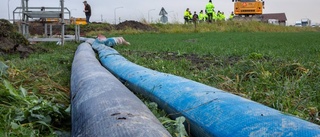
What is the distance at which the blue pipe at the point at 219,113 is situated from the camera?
1288 millimetres

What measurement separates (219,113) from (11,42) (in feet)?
18.4

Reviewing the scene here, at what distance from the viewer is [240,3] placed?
31297mm

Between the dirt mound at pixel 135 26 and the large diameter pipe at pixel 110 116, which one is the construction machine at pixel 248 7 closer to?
the dirt mound at pixel 135 26

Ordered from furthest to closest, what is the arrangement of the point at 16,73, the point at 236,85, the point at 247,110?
the point at 16,73, the point at 236,85, the point at 247,110

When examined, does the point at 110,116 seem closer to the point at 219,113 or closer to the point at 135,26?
the point at 219,113

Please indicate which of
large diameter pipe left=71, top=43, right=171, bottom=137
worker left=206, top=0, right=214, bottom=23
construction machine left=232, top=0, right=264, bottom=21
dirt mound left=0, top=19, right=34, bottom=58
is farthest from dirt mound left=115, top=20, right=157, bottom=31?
large diameter pipe left=71, top=43, right=171, bottom=137

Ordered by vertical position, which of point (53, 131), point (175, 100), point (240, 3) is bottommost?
point (53, 131)

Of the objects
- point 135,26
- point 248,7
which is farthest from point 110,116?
point 248,7

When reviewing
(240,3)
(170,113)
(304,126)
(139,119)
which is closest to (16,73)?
(170,113)

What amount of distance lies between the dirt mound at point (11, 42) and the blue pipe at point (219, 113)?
4.36 m

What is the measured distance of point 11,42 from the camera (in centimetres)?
632

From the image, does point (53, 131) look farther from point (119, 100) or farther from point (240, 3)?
point (240, 3)

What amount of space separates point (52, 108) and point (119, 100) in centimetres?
55

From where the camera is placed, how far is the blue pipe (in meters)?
1.29
